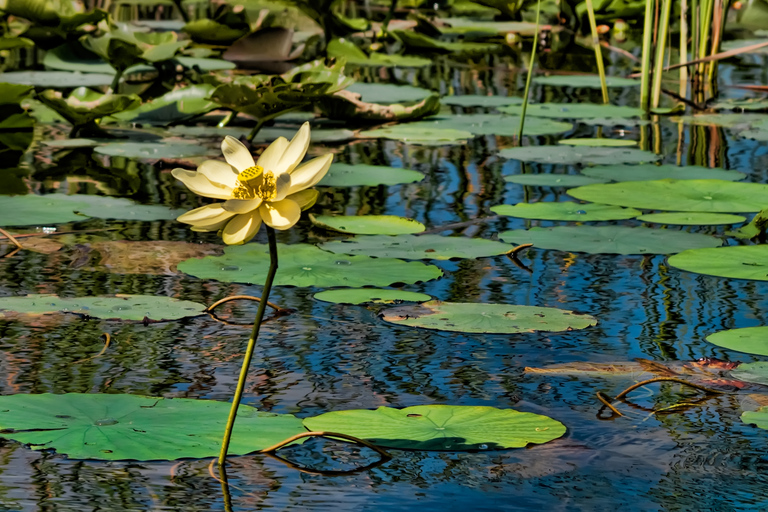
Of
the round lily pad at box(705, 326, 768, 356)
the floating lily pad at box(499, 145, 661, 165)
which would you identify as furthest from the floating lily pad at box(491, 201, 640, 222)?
the round lily pad at box(705, 326, 768, 356)

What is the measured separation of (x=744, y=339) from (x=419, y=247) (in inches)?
39.0

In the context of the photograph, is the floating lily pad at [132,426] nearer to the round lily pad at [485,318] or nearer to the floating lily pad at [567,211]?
the round lily pad at [485,318]

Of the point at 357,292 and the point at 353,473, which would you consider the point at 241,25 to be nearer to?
the point at 357,292

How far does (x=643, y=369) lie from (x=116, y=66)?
381 centimetres

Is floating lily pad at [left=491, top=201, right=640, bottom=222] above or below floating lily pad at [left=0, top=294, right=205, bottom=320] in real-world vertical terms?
above

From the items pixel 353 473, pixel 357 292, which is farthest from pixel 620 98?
pixel 353 473

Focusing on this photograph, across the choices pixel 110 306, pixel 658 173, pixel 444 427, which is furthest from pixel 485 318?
pixel 658 173

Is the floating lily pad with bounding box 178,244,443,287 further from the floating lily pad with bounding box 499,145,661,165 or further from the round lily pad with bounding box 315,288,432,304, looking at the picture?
the floating lily pad with bounding box 499,145,661,165

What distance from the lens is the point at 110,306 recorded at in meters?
2.39

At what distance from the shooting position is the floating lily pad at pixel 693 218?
10.6 ft

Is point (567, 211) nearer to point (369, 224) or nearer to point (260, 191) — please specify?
point (369, 224)

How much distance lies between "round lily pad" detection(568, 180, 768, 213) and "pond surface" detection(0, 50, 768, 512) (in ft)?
0.60

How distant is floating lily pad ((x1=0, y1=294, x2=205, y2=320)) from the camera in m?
2.34

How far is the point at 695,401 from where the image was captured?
1.94m
